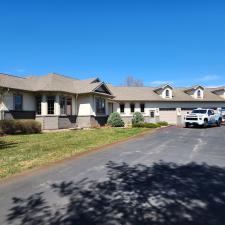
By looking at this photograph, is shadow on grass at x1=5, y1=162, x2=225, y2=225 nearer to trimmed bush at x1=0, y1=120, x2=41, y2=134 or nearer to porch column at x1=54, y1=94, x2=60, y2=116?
trimmed bush at x1=0, y1=120, x2=41, y2=134

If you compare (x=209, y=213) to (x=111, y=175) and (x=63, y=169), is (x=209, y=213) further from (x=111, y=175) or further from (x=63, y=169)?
(x=63, y=169)

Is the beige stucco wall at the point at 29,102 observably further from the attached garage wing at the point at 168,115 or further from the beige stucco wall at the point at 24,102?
the attached garage wing at the point at 168,115

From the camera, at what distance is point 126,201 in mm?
5703

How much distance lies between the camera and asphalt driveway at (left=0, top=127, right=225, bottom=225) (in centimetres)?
491

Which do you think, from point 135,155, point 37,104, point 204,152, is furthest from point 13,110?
point 204,152

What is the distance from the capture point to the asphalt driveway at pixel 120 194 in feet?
16.1

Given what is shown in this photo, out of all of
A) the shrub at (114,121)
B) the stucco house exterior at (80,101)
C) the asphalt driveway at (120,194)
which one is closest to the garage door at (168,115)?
the stucco house exterior at (80,101)

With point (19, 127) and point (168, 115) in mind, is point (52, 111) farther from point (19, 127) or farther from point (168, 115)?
point (168, 115)

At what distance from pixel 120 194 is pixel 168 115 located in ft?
115

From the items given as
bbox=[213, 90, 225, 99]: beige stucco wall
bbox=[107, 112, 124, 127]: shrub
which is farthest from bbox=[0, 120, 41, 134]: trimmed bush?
bbox=[213, 90, 225, 99]: beige stucco wall

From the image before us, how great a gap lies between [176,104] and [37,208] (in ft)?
122

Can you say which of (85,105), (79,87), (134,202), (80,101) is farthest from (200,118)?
(134,202)

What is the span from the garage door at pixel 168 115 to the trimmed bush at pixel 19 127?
21.9 m

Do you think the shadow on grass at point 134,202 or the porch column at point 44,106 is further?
the porch column at point 44,106
